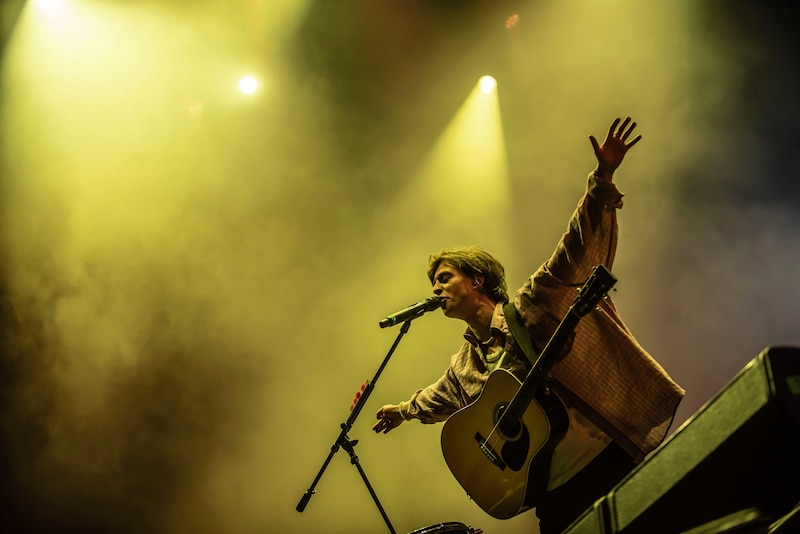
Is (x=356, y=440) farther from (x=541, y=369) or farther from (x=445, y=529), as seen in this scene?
(x=541, y=369)

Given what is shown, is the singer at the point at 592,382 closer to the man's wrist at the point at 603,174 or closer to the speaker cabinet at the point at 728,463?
the man's wrist at the point at 603,174

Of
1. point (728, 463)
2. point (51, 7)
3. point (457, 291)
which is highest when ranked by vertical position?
point (51, 7)

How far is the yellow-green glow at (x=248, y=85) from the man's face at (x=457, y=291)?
2.94 meters

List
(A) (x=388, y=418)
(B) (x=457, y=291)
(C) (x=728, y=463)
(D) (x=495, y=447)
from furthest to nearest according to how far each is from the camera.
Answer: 1. (A) (x=388, y=418)
2. (B) (x=457, y=291)
3. (D) (x=495, y=447)
4. (C) (x=728, y=463)

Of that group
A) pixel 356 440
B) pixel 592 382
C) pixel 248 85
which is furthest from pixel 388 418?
pixel 248 85

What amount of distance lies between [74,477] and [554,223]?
4.26 metres

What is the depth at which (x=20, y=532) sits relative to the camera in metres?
4.12

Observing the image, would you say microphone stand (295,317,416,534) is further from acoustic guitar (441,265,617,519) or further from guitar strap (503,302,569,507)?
guitar strap (503,302,569,507)

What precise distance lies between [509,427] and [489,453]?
0.18 m

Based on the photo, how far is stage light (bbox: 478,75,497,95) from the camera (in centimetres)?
534

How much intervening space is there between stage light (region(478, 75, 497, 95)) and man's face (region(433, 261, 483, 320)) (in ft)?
9.41

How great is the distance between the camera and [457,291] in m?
2.95

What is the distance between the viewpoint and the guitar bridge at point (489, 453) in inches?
93.2

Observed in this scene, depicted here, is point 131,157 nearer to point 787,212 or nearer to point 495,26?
point 495,26
